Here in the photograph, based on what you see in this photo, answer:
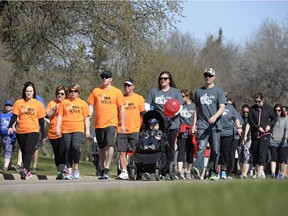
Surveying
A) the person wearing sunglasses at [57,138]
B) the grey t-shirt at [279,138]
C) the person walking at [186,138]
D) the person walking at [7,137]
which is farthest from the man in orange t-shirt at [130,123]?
the grey t-shirt at [279,138]

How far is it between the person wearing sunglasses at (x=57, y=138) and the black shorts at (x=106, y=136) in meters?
0.85

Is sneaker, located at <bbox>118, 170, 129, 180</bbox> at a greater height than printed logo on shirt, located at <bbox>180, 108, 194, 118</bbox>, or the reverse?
printed logo on shirt, located at <bbox>180, 108, 194, 118</bbox>

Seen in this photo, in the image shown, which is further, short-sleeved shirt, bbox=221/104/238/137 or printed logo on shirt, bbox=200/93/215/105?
short-sleeved shirt, bbox=221/104/238/137

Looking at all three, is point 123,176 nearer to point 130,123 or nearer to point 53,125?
point 130,123

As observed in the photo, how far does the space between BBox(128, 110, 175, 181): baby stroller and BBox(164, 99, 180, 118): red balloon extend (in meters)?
0.14

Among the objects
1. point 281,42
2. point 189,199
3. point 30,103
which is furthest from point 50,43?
point 281,42

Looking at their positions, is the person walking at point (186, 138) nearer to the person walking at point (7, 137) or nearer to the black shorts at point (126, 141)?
the black shorts at point (126, 141)

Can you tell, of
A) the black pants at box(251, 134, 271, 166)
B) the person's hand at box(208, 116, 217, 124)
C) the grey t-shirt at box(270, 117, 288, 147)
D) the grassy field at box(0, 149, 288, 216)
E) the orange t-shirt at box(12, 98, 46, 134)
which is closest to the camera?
the grassy field at box(0, 149, 288, 216)

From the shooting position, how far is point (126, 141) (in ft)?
57.8

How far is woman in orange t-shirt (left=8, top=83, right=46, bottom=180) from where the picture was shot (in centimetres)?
1681

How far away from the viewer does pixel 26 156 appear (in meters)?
16.8

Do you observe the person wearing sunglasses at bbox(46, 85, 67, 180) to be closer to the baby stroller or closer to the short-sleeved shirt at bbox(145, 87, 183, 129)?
the baby stroller

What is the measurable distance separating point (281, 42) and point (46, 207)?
63311mm

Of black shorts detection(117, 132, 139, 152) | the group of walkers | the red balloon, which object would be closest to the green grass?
the red balloon
